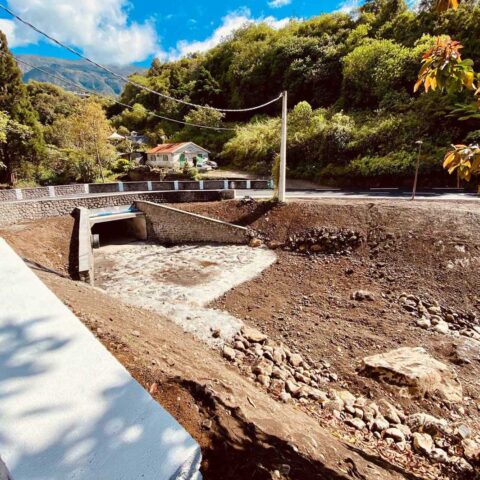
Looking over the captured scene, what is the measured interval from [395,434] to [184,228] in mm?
11905

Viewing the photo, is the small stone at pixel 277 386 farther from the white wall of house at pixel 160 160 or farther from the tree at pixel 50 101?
the tree at pixel 50 101

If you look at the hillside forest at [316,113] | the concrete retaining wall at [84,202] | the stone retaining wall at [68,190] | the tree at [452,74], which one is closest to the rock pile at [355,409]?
the tree at [452,74]

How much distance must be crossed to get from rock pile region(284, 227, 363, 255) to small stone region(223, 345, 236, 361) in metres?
6.46

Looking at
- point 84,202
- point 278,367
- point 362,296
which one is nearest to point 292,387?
point 278,367

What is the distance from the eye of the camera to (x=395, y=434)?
392 centimetres

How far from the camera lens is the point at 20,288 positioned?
3193 millimetres

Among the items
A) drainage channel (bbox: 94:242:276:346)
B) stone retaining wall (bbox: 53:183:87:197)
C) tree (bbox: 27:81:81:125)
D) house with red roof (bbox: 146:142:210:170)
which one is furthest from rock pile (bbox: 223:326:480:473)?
tree (bbox: 27:81:81:125)

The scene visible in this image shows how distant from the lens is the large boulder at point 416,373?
4.86 m

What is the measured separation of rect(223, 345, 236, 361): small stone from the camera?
536 centimetres

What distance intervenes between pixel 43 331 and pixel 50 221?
42.9ft

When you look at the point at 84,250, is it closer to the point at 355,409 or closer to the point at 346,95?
the point at 355,409

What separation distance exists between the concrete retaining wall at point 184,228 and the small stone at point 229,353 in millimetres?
7420

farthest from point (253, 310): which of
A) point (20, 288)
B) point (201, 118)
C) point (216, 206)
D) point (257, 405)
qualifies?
point (201, 118)

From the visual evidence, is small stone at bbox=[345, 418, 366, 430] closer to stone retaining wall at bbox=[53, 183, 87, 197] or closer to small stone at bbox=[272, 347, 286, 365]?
small stone at bbox=[272, 347, 286, 365]
